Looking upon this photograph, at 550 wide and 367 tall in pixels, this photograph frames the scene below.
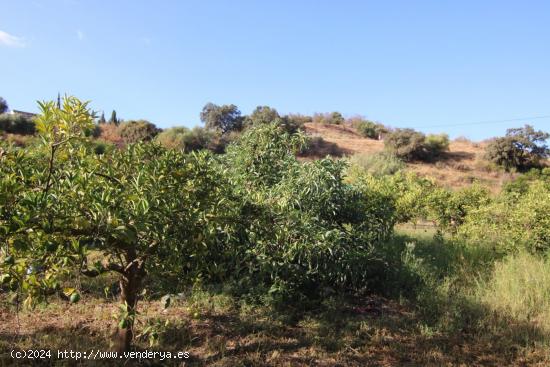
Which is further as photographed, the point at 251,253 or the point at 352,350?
the point at 251,253

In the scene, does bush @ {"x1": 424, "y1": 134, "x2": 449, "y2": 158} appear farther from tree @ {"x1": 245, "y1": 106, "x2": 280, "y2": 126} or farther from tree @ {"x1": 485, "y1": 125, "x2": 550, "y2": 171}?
tree @ {"x1": 245, "y1": 106, "x2": 280, "y2": 126}

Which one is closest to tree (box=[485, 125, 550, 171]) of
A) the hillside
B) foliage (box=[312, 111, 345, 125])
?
the hillside

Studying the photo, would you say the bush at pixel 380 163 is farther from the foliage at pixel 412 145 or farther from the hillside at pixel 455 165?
the foliage at pixel 412 145

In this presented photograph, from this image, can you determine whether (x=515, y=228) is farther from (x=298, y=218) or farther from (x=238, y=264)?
(x=238, y=264)

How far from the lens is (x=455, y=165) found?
27.9 meters

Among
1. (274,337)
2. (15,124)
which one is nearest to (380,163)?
(15,124)

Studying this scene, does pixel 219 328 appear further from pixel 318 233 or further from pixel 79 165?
pixel 79 165

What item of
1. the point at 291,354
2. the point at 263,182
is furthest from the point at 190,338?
the point at 263,182

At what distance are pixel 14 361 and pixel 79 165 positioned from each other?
1767mm

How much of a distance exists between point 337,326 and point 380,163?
68.7 feet

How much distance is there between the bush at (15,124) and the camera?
19922 mm

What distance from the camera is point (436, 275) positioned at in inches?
200

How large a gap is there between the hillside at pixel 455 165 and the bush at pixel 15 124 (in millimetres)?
16531

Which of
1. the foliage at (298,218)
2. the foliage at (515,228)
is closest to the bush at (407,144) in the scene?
the foliage at (515,228)
